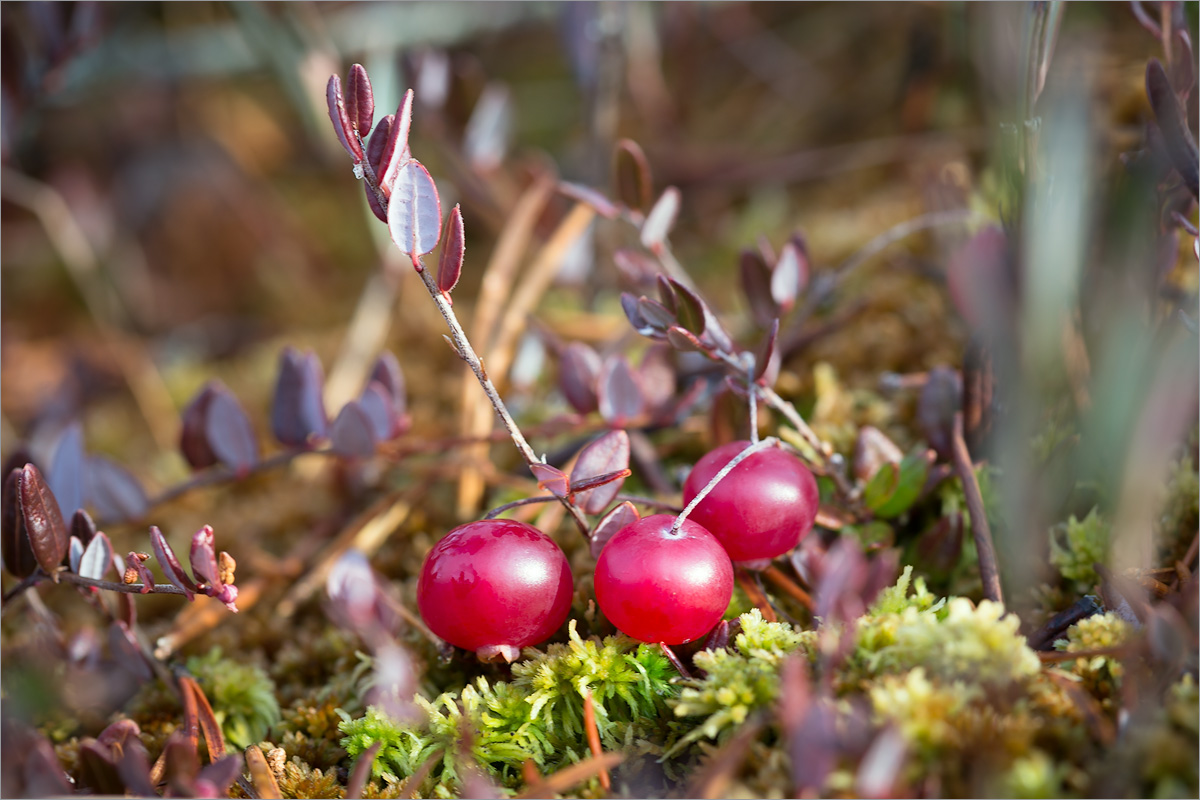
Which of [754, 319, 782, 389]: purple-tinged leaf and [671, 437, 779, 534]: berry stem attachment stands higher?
[754, 319, 782, 389]: purple-tinged leaf

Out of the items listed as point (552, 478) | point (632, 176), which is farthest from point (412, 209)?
point (632, 176)

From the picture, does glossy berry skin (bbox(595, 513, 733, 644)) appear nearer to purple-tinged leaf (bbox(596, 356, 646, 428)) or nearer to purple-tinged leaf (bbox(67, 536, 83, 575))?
purple-tinged leaf (bbox(596, 356, 646, 428))

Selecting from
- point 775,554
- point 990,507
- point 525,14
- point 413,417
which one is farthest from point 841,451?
point 525,14

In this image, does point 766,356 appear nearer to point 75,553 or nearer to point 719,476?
point 719,476

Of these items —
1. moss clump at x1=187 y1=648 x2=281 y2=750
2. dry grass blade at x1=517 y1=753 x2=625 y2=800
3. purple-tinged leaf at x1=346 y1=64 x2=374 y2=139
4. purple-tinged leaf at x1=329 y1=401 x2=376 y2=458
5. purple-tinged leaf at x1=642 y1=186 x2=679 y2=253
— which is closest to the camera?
dry grass blade at x1=517 y1=753 x2=625 y2=800

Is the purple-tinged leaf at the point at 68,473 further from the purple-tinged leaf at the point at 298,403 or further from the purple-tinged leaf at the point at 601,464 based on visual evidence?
the purple-tinged leaf at the point at 601,464

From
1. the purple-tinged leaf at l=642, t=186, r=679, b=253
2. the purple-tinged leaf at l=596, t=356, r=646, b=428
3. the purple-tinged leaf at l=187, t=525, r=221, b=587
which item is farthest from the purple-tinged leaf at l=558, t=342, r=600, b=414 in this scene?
the purple-tinged leaf at l=187, t=525, r=221, b=587

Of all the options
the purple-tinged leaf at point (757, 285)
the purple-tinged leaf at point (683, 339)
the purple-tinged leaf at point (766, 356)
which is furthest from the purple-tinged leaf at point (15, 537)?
the purple-tinged leaf at point (757, 285)
